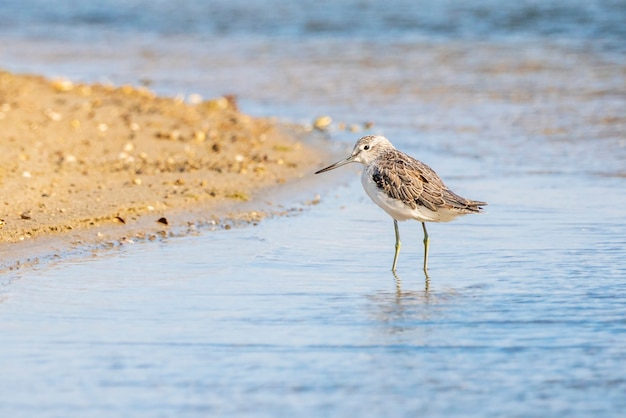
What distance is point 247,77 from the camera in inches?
652

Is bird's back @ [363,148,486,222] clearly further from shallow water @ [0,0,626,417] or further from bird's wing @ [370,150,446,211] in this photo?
shallow water @ [0,0,626,417]

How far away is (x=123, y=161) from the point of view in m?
9.59

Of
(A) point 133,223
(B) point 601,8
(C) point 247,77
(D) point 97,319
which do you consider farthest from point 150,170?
(B) point 601,8

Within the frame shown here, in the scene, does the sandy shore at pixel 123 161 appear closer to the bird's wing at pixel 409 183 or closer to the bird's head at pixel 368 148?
the bird's head at pixel 368 148

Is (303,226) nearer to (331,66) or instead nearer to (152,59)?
(331,66)

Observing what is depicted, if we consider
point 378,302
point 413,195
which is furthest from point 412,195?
point 378,302

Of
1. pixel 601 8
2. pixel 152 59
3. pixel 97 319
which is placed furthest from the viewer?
pixel 601 8

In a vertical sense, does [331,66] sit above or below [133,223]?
above

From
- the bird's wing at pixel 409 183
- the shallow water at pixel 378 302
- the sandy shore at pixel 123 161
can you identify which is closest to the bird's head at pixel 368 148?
the bird's wing at pixel 409 183

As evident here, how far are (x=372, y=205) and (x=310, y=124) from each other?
156 inches

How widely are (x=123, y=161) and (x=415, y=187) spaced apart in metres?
3.51

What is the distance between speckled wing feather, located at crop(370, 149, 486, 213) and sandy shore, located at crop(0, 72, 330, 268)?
1553 mm

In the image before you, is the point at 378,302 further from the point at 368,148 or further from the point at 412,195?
the point at 368,148

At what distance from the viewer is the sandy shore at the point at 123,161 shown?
25.5 feet
